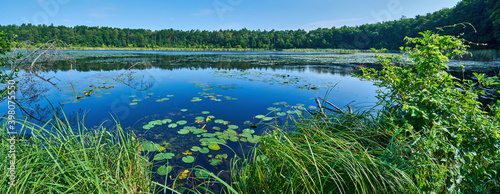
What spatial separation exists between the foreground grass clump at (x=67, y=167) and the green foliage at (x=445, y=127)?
91.3 inches

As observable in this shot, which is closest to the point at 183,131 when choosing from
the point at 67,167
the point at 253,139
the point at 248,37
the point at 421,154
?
the point at 253,139

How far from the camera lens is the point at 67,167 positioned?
5.48 ft

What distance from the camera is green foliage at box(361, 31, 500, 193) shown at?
1.50 metres

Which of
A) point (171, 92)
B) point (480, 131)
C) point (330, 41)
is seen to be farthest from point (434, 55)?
point (330, 41)

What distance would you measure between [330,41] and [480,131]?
92959 millimetres

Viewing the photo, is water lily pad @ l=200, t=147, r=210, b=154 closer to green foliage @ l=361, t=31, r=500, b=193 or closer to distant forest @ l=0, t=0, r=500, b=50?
green foliage @ l=361, t=31, r=500, b=193

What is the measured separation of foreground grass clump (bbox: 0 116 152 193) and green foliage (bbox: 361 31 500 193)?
232 cm

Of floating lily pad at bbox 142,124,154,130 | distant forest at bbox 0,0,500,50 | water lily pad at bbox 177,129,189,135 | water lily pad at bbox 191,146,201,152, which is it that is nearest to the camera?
water lily pad at bbox 191,146,201,152

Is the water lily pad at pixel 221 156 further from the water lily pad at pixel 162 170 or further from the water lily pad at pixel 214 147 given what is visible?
the water lily pad at pixel 162 170

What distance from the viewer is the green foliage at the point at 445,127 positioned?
4.93 ft

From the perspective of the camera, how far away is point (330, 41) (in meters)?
85.6

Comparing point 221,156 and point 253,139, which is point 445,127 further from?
point 221,156

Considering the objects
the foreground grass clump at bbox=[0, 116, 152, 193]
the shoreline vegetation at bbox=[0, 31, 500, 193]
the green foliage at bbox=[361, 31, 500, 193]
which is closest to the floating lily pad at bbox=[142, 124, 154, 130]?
the foreground grass clump at bbox=[0, 116, 152, 193]

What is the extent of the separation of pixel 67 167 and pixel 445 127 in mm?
3287
